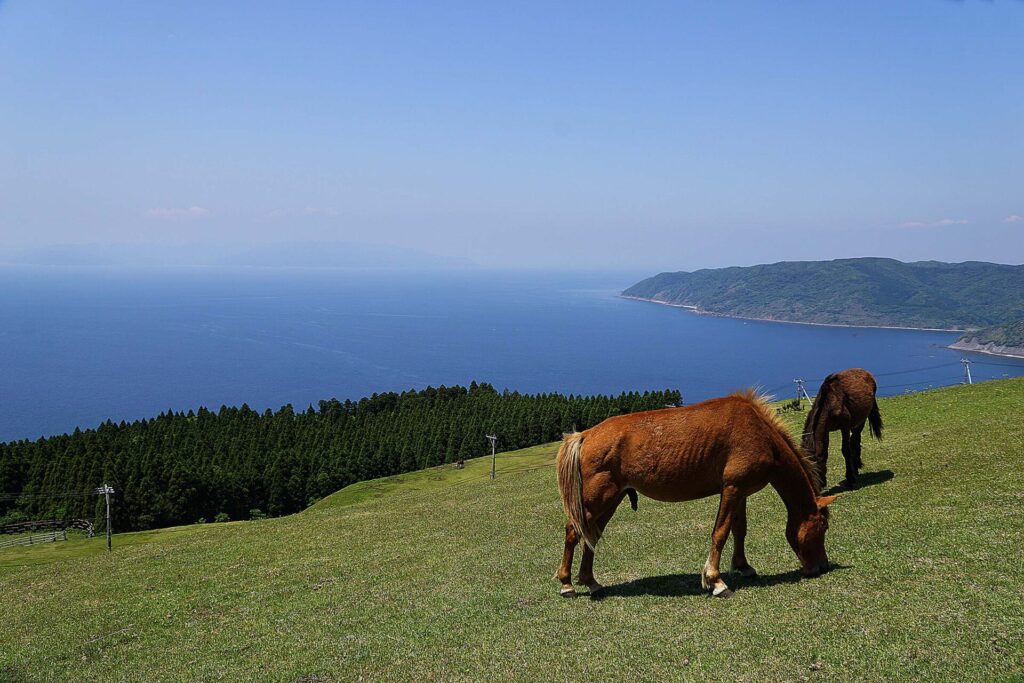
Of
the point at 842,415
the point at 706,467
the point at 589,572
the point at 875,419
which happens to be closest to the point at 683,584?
the point at 589,572

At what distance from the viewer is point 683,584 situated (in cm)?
1274

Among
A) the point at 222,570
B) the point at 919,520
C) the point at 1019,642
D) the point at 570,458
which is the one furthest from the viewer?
the point at 222,570

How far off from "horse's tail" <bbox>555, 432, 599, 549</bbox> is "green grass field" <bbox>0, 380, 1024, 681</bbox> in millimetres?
1301

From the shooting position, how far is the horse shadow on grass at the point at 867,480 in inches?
765

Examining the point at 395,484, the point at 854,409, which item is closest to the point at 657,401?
the point at 395,484

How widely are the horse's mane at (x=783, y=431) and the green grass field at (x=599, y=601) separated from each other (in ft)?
5.49

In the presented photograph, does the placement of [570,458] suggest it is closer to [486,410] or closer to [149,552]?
[149,552]

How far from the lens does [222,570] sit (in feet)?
71.6

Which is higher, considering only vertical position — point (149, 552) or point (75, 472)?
point (149, 552)

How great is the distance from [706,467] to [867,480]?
10809 millimetres

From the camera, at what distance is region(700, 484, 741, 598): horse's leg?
1162 centimetres

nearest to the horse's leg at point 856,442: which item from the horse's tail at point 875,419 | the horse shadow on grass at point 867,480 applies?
the horse shadow on grass at point 867,480

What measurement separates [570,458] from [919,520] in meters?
7.92

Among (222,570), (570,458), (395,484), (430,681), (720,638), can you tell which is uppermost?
(570,458)
